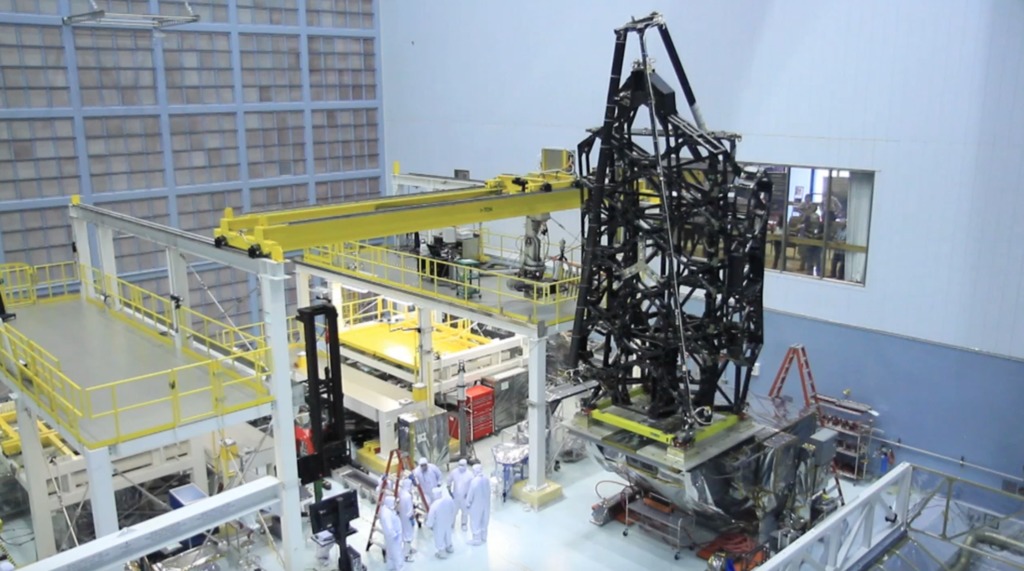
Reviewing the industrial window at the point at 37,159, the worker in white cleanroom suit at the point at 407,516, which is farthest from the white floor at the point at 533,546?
the industrial window at the point at 37,159

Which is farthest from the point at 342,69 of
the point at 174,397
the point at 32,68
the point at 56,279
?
the point at 174,397

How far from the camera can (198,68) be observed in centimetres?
2125

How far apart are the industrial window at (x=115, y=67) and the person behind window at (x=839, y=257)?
54.4 feet

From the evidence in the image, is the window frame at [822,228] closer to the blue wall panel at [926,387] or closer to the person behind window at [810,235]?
the person behind window at [810,235]

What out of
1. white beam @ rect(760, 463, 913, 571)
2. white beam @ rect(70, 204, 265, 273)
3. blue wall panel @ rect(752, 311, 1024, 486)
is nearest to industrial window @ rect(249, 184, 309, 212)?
white beam @ rect(70, 204, 265, 273)

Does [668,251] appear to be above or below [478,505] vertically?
above

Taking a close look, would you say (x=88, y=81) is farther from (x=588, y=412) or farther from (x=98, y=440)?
(x=588, y=412)

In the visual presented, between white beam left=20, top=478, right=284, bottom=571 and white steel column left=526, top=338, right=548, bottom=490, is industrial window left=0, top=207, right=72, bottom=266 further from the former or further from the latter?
white steel column left=526, top=338, right=548, bottom=490

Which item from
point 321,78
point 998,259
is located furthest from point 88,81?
point 998,259

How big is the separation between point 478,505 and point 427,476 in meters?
1.09

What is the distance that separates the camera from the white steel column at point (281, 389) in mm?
10852

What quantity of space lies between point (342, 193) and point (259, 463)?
1221cm

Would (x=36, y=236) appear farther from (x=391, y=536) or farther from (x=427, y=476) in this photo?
(x=391, y=536)

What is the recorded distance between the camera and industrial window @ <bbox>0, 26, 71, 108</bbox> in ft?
60.5
